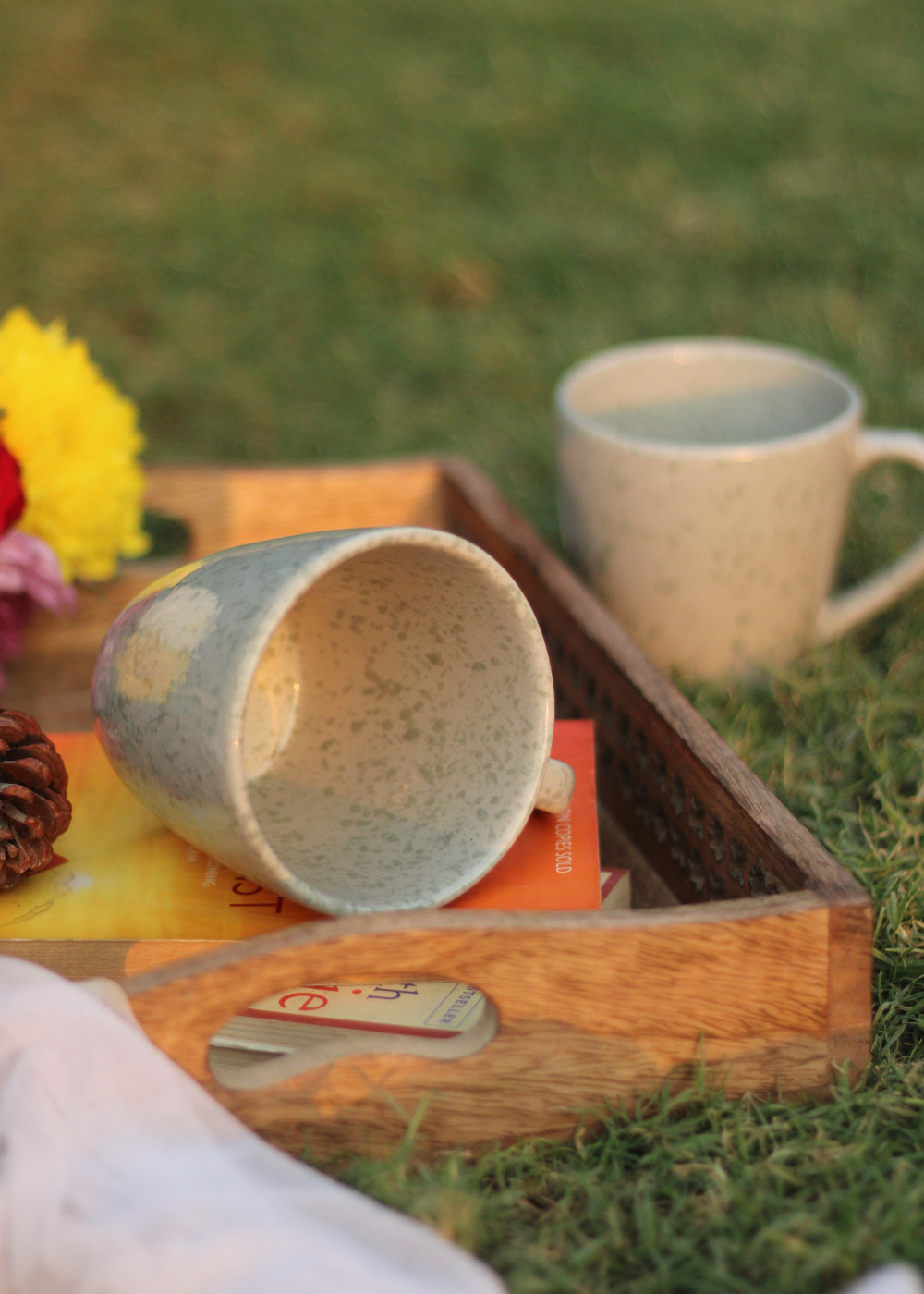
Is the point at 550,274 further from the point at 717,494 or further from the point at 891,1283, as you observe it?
the point at 891,1283

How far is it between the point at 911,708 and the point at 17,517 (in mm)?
754

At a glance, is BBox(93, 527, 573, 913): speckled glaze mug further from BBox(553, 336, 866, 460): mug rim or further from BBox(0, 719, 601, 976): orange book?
BBox(553, 336, 866, 460): mug rim

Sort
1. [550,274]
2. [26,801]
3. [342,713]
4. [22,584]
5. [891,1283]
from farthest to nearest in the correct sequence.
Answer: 1. [550,274]
2. [22,584]
3. [342,713]
4. [26,801]
5. [891,1283]

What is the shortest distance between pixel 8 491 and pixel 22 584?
94 millimetres

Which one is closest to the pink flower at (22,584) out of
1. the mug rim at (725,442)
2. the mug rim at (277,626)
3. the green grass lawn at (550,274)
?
the mug rim at (277,626)

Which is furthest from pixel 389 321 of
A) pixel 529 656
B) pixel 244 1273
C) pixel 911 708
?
pixel 244 1273

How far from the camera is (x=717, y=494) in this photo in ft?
3.24

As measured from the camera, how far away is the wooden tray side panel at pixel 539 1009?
0.60 m

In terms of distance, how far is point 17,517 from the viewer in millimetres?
943

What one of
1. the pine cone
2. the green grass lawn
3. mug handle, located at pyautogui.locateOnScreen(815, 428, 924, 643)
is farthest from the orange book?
mug handle, located at pyautogui.locateOnScreen(815, 428, 924, 643)

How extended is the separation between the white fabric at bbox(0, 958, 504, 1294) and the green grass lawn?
7cm

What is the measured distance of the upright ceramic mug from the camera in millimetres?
992

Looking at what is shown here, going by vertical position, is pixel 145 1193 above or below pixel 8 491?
below

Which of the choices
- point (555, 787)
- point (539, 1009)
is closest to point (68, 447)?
point (555, 787)
